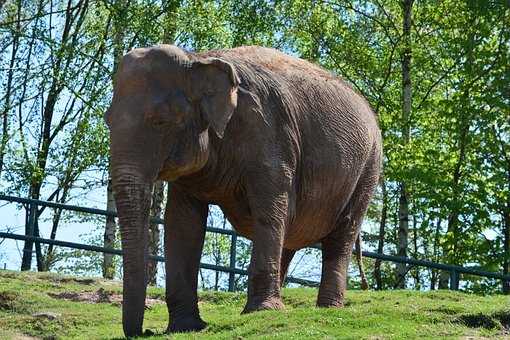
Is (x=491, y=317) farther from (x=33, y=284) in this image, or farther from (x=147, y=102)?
(x=33, y=284)

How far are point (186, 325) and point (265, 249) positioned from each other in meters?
1.13

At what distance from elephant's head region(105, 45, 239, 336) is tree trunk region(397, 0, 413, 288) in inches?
680

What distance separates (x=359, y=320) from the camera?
11930 millimetres

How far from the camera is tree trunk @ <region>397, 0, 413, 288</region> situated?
2964 centimetres

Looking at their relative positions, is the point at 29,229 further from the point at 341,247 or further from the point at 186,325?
the point at 186,325

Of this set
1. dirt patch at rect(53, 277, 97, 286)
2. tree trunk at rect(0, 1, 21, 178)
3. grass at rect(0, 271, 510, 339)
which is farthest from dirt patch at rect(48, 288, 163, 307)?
tree trunk at rect(0, 1, 21, 178)

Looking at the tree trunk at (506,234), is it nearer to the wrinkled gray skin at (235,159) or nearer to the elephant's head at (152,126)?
the wrinkled gray skin at (235,159)

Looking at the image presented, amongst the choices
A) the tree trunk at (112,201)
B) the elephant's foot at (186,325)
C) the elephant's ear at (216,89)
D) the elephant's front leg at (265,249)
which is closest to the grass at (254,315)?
the elephant's foot at (186,325)

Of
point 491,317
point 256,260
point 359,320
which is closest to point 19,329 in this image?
point 256,260

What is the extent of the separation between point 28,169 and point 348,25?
9.80 m

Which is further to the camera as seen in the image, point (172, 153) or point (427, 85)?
point (427, 85)

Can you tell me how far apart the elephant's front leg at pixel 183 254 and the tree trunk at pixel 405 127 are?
1635 centimetres

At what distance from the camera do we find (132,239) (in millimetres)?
11586

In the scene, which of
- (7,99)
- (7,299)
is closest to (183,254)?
(7,299)
